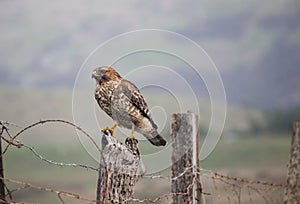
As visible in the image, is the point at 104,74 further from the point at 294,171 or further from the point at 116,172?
the point at 294,171

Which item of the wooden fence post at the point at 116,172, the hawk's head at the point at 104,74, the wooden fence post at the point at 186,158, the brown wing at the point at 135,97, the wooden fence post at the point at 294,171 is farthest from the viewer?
the wooden fence post at the point at 294,171

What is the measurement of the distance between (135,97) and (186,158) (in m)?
0.83

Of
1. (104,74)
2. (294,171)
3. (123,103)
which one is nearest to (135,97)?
(123,103)

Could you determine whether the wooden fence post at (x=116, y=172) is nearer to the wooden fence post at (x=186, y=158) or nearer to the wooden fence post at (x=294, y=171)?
the wooden fence post at (x=186, y=158)

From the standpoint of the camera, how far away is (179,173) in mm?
4398

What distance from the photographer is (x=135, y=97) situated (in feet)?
16.0

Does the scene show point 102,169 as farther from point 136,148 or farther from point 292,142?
point 292,142

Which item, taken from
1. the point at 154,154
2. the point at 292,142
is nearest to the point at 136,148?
the point at 154,154

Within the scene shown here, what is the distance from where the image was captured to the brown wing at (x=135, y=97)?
477 centimetres

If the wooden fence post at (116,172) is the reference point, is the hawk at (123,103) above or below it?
above

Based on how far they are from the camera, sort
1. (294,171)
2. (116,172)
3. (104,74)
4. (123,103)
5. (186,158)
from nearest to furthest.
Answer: (116,172), (186,158), (104,74), (123,103), (294,171)

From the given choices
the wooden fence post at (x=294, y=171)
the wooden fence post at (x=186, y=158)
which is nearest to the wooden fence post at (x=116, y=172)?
the wooden fence post at (x=186, y=158)

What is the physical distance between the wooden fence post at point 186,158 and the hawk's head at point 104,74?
0.71 meters

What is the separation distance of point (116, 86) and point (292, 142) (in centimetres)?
175
